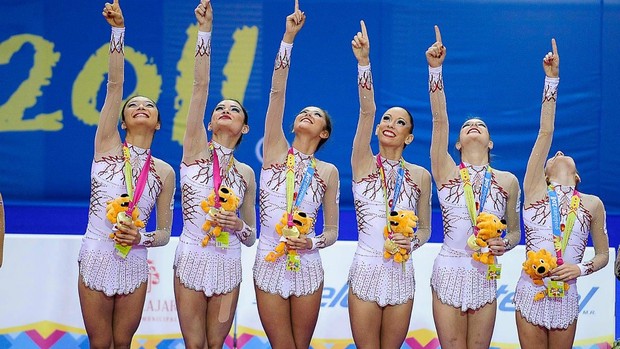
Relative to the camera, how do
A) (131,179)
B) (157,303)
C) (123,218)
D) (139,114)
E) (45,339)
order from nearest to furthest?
(123,218)
(131,179)
(139,114)
(45,339)
(157,303)

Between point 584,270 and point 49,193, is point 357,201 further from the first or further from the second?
point 49,193

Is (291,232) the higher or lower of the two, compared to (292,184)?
lower

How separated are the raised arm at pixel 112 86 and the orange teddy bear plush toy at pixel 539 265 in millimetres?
2324

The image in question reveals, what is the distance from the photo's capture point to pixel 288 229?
4.94m

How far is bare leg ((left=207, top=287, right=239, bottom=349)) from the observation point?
16.4 feet

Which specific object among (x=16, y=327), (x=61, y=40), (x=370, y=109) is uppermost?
(x=61, y=40)

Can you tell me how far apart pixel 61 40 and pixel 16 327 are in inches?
117

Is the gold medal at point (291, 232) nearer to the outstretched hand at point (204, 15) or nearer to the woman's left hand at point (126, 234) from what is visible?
the woman's left hand at point (126, 234)

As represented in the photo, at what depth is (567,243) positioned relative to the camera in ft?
16.8

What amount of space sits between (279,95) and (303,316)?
3.97 ft

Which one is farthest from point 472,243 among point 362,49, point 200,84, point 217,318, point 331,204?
point 200,84

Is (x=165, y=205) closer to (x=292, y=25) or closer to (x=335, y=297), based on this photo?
(x=292, y=25)

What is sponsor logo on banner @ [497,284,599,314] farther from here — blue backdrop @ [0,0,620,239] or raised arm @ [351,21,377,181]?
blue backdrop @ [0,0,620,239]

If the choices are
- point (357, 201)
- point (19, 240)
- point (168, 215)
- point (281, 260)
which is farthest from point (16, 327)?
point (357, 201)
